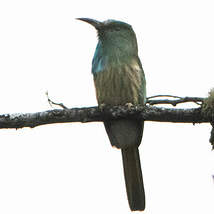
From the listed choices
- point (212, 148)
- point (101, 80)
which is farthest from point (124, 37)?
point (212, 148)

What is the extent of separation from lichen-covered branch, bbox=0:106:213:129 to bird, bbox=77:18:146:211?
0.45 metres

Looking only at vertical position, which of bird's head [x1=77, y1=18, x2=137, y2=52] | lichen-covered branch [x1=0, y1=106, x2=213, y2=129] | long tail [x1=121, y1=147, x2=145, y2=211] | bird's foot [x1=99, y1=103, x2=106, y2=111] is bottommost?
long tail [x1=121, y1=147, x2=145, y2=211]

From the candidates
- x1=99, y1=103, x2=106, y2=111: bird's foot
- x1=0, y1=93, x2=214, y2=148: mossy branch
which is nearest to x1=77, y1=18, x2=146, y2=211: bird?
x1=99, y1=103, x2=106, y2=111: bird's foot

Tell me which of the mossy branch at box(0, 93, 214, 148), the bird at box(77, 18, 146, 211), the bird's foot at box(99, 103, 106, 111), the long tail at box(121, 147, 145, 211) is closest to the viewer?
the mossy branch at box(0, 93, 214, 148)

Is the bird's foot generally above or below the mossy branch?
above

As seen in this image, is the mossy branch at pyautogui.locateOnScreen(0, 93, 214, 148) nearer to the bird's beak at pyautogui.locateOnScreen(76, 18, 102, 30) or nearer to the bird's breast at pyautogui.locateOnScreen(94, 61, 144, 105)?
the bird's breast at pyautogui.locateOnScreen(94, 61, 144, 105)

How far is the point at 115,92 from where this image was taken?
15.9 ft

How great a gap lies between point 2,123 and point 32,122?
24cm

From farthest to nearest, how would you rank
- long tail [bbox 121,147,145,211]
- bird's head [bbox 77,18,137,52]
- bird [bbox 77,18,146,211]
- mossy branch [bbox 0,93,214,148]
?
bird's head [bbox 77,18,137,52] → long tail [bbox 121,147,145,211] → bird [bbox 77,18,146,211] → mossy branch [bbox 0,93,214,148]

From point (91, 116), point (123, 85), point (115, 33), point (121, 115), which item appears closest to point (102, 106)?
point (121, 115)

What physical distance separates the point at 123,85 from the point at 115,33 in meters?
0.75

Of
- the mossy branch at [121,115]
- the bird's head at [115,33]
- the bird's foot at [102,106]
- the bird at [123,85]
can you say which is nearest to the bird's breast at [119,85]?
the bird at [123,85]

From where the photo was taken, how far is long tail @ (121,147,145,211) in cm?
500

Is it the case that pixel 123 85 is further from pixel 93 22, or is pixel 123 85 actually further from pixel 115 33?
pixel 93 22
